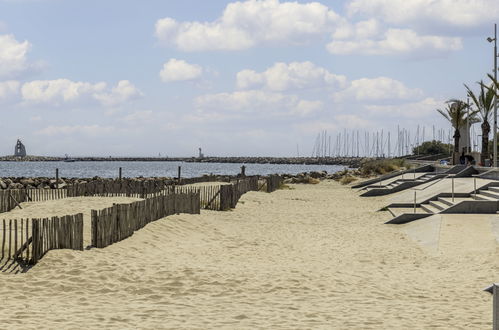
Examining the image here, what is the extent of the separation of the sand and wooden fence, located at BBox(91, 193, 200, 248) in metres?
0.27

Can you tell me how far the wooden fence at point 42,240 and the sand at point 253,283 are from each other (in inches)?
9.9

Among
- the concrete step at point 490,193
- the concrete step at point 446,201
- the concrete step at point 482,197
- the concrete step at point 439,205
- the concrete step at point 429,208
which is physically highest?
the concrete step at point 490,193

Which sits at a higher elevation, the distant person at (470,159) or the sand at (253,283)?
the distant person at (470,159)

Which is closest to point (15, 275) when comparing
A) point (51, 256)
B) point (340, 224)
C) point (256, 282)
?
point (51, 256)

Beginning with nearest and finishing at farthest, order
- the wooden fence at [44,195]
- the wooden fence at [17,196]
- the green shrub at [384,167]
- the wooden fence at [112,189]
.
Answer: the wooden fence at [17,196]
the wooden fence at [112,189]
the wooden fence at [44,195]
the green shrub at [384,167]

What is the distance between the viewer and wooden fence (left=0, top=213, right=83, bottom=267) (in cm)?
1301

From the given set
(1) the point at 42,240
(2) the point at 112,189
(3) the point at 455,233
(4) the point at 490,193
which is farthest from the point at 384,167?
(1) the point at 42,240

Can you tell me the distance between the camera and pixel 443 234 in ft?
59.0

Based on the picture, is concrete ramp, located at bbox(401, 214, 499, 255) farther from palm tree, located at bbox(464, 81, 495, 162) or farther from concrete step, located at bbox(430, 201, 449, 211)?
palm tree, located at bbox(464, 81, 495, 162)

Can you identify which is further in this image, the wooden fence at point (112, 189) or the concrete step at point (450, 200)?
the wooden fence at point (112, 189)

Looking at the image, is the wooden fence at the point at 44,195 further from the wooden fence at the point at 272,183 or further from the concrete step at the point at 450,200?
the concrete step at the point at 450,200

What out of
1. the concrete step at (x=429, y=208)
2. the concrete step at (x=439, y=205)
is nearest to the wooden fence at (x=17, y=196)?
the concrete step at (x=429, y=208)

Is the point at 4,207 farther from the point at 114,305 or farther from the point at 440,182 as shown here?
the point at 440,182

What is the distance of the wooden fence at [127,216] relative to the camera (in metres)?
14.7
